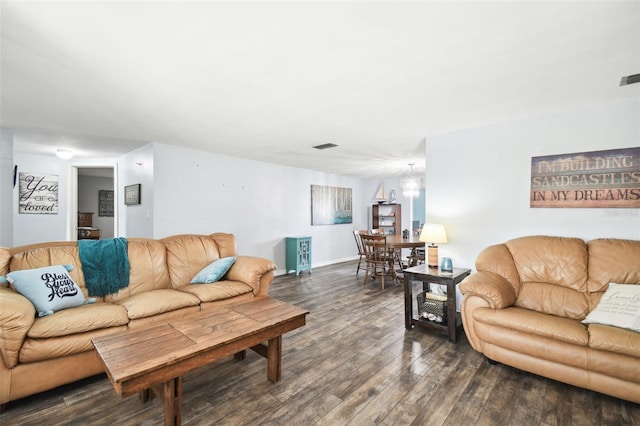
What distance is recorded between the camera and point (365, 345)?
2.73 m

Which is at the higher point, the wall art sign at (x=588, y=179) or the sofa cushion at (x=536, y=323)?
the wall art sign at (x=588, y=179)

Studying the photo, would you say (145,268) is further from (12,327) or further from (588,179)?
(588,179)

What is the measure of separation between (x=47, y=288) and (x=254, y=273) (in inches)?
66.5

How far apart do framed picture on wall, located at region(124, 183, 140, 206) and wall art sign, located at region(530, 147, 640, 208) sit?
5.47m

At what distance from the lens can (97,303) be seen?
2459 mm

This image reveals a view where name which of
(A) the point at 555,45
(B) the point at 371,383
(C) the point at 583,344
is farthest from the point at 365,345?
(A) the point at 555,45

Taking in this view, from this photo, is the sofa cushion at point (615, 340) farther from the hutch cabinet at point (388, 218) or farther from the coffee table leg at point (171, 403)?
the hutch cabinet at point (388, 218)

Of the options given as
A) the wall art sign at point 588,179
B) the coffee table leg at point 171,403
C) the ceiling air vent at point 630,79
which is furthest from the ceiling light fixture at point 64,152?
the ceiling air vent at point 630,79

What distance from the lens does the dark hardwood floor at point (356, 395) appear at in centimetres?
175

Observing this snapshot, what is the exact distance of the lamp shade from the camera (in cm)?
327

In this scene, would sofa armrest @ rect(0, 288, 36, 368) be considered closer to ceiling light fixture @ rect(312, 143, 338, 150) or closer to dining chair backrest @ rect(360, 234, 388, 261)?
ceiling light fixture @ rect(312, 143, 338, 150)

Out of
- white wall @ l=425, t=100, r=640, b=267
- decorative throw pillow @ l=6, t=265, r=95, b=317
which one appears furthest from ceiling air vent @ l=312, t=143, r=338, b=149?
decorative throw pillow @ l=6, t=265, r=95, b=317

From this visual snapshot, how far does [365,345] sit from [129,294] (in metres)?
2.38

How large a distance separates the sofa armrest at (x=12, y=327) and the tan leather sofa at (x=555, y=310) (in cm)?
333
